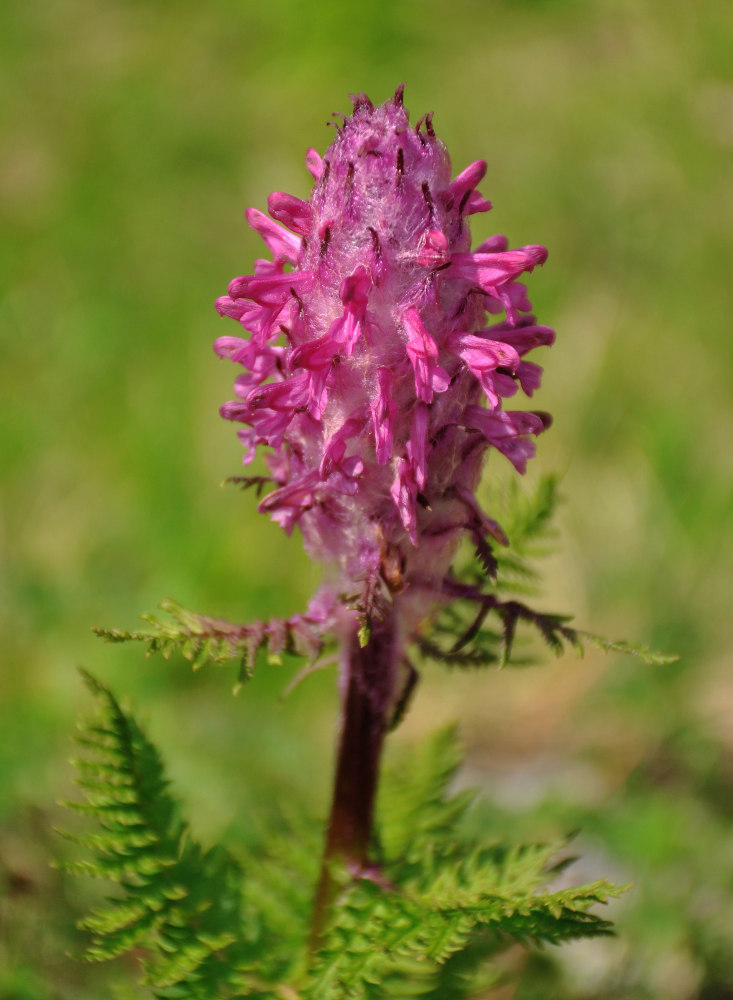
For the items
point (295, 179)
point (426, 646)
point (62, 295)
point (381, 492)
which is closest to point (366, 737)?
point (426, 646)

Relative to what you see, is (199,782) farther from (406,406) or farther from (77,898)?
(406,406)

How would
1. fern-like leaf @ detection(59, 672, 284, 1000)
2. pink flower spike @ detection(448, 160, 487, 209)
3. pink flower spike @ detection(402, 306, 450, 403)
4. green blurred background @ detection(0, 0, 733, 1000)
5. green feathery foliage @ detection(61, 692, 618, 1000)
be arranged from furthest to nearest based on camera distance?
green blurred background @ detection(0, 0, 733, 1000)
fern-like leaf @ detection(59, 672, 284, 1000)
green feathery foliage @ detection(61, 692, 618, 1000)
pink flower spike @ detection(448, 160, 487, 209)
pink flower spike @ detection(402, 306, 450, 403)

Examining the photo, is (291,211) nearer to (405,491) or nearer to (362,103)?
(362,103)

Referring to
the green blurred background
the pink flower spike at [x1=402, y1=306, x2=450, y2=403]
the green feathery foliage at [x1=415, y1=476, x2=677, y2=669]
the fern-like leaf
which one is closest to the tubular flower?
the pink flower spike at [x1=402, y1=306, x2=450, y2=403]

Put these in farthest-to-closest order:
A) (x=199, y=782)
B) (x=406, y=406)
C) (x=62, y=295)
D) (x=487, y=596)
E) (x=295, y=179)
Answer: (x=295, y=179)
(x=62, y=295)
(x=199, y=782)
(x=487, y=596)
(x=406, y=406)

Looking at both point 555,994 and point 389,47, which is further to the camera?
point 389,47

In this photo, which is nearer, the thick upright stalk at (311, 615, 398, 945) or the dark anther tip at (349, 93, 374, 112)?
the dark anther tip at (349, 93, 374, 112)

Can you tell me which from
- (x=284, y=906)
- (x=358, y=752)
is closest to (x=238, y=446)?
(x=284, y=906)

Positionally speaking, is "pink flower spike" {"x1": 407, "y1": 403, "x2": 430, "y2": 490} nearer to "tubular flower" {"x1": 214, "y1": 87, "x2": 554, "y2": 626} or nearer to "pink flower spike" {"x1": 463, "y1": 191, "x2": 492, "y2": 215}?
"tubular flower" {"x1": 214, "y1": 87, "x2": 554, "y2": 626}
